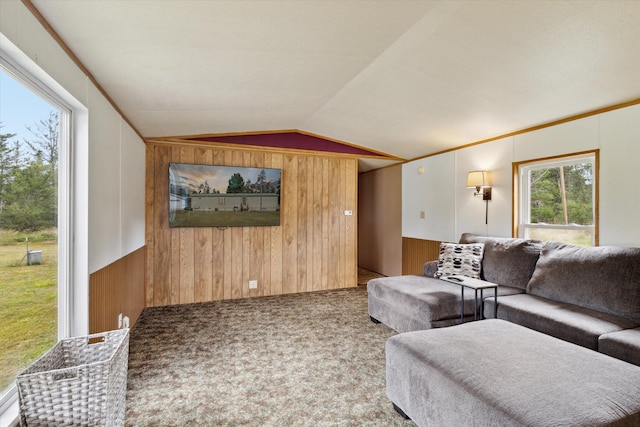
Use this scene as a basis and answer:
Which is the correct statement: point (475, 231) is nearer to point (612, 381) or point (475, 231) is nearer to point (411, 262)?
point (411, 262)

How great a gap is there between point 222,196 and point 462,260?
121 inches

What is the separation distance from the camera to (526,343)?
176cm

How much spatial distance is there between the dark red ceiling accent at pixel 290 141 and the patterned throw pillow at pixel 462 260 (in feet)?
7.19

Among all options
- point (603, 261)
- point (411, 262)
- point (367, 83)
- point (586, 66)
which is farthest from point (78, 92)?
point (411, 262)

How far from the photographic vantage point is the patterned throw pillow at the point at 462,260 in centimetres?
337

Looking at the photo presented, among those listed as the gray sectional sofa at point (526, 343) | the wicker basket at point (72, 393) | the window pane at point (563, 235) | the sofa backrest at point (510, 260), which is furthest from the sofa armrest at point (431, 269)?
the wicker basket at point (72, 393)

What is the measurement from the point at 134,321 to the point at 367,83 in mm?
3407

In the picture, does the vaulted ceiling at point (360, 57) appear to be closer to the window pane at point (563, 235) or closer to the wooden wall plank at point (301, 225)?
the window pane at point (563, 235)

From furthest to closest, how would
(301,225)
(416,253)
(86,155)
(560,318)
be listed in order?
(416,253)
(301,225)
(560,318)
(86,155)

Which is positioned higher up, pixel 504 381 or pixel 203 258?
pixel 203 258

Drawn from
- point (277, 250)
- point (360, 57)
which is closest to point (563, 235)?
point (360, 57)

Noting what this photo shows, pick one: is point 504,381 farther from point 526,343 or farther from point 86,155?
point 86,155

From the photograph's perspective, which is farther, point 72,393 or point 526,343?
point 526,343

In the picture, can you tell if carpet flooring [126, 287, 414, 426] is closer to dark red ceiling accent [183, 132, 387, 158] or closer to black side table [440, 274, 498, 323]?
black side table [440, 274, 498, 323]
